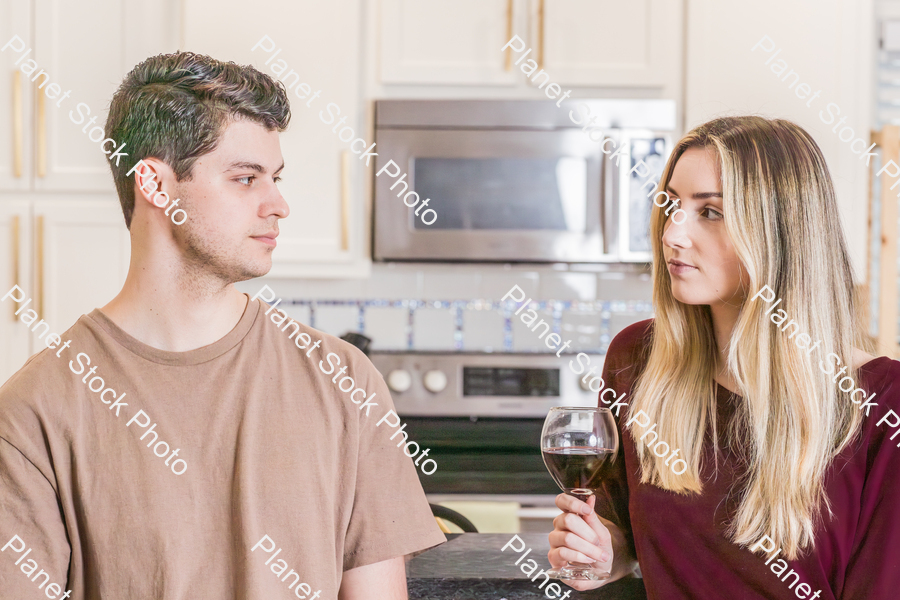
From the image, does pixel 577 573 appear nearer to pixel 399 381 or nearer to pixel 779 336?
pixel 779 336

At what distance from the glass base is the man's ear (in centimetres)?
67

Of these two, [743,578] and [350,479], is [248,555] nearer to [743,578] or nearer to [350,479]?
[350,479]

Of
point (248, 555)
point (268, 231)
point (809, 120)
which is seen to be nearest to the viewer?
point (248, 555)

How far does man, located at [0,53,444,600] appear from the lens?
A: 98 centimetres

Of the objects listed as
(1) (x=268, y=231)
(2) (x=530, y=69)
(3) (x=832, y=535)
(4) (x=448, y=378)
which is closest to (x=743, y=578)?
(3) (x=832, y=535)

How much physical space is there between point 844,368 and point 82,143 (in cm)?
233

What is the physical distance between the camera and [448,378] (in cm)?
265

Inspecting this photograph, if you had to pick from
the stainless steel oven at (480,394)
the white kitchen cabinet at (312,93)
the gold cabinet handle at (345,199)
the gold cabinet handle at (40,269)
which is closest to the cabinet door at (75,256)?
the gold cabinet handle at (40,269)

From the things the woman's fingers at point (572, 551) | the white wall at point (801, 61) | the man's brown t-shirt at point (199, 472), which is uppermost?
the white wall at point (801, 61)

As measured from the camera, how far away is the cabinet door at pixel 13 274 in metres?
2.57

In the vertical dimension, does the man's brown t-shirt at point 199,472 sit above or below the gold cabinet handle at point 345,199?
below

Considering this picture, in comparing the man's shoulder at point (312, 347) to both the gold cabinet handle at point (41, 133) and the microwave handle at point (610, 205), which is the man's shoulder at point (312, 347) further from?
the gold cabinet handle at point (41, 133)

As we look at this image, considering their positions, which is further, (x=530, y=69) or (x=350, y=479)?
(x=530, y=69)

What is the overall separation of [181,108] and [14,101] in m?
1.83
